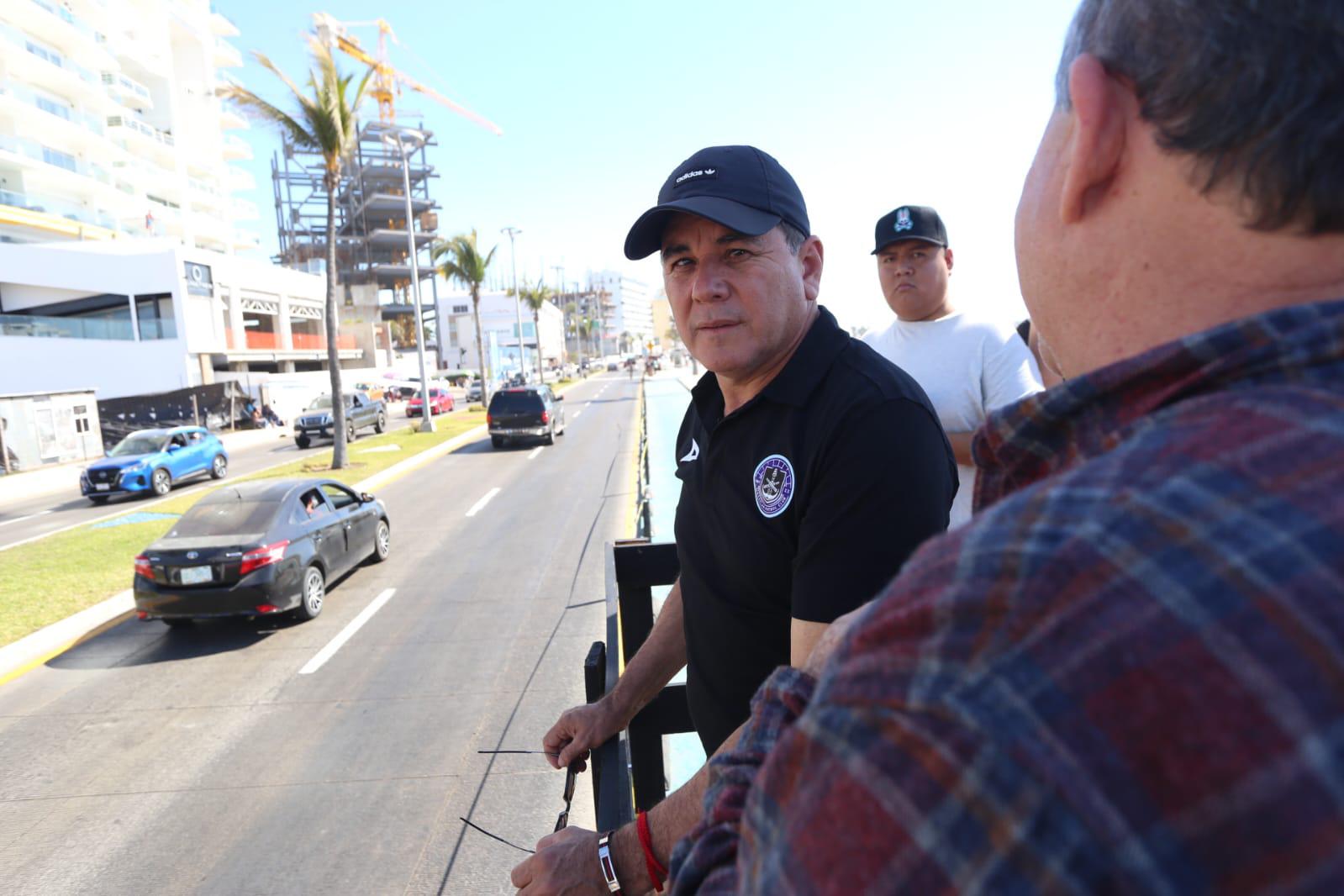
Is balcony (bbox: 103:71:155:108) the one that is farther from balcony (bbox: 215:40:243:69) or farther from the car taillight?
the car taillight

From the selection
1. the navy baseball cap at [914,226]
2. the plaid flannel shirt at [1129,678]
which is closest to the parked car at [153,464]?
the navy baseball cap at [914,226]

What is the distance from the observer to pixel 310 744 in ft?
19.2

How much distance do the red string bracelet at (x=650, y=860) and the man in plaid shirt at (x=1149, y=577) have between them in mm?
794

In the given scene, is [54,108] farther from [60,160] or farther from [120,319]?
[120,319]

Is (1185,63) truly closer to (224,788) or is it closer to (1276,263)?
(1276,263)

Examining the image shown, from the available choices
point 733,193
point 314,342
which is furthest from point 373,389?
point 733,193

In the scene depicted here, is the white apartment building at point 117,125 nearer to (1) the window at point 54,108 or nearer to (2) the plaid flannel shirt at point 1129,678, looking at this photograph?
(1) the window at point 54,108

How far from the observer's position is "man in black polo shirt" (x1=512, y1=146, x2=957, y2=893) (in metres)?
1.64

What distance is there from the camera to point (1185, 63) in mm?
742

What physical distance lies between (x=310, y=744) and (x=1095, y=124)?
650cm

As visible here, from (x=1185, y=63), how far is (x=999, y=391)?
299cm

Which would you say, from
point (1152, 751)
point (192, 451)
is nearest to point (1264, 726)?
point (1152, 751)

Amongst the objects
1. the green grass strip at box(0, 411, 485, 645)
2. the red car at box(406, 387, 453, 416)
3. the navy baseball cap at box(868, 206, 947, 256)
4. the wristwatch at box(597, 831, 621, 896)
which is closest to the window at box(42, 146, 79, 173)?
the red car at box(406, 387, 453, 416)

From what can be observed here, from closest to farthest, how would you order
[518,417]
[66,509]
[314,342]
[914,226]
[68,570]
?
[914,226] < [68,570] < [66,509] < [518,417] < [314,342]
